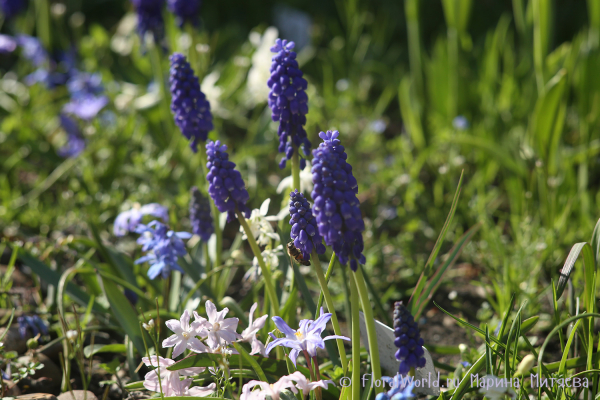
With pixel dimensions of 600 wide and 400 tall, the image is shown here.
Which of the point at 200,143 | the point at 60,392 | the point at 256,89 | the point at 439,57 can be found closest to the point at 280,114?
the point at 200,143

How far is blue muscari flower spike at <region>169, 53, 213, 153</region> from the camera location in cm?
203

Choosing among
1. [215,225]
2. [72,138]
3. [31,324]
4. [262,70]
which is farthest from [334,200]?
[72,138]

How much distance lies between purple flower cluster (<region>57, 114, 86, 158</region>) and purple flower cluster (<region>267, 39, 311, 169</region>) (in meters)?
2.62

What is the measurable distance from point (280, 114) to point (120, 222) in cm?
112

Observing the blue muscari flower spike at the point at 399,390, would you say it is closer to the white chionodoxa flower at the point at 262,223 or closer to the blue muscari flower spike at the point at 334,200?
the blue muscari flower spike at the point at 334,200

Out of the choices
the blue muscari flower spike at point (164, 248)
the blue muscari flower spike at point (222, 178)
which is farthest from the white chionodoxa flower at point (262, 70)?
the blue muscari flower spike at point (222, 178)

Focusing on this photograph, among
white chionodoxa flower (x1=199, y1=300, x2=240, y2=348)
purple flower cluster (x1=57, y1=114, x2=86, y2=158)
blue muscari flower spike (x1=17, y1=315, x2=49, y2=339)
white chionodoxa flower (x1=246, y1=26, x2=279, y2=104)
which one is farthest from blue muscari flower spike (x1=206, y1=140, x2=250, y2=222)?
purple flower cluster (x1=57, y1=114, x2=86, y2=158)

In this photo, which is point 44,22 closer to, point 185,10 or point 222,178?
point 185,10

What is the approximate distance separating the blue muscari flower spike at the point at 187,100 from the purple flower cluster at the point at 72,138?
213cm

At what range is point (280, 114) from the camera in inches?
69.9

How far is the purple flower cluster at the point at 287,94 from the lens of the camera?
170cm

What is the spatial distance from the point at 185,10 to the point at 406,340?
277 centimetres

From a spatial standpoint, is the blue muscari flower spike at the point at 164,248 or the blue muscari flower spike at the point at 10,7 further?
the blue muscari flower spike at the point at 10,7

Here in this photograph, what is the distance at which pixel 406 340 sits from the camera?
53.9 inches
